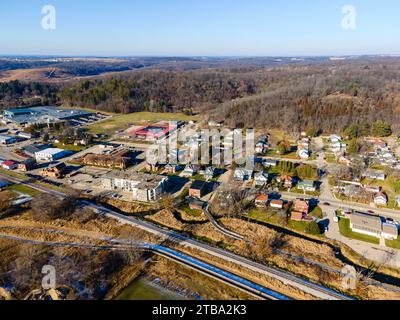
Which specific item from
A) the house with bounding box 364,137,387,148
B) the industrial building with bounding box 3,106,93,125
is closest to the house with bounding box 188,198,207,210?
the house with bounding box 364,137,387,148

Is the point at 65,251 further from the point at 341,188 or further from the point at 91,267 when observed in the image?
the point at 341,188

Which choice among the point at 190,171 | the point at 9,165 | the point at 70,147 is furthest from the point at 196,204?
the point at 70,147

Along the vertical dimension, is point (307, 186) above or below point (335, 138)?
below

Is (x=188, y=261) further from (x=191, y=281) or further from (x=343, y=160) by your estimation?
(x=343, y=160)

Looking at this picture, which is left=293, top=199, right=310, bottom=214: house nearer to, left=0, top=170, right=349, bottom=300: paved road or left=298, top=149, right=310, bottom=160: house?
left=0, top=170, right=349, bottom=300: paved road
